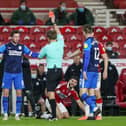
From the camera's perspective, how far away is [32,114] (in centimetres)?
1859

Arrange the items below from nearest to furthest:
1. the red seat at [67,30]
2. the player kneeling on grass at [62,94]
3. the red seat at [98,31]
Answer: the player kneeling on grass at [62,94] → the red seat at [67,30] → the red seat at [98,31]

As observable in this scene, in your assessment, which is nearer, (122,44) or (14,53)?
(14,53)

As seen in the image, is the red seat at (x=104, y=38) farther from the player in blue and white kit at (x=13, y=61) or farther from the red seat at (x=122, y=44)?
the player in blue and white kit at (x=13, y=61)

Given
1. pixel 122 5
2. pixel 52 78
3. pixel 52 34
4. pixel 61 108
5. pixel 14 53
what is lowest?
pixel 61 108

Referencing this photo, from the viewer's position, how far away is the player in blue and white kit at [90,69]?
49.8ft

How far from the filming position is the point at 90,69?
1527 centimetres

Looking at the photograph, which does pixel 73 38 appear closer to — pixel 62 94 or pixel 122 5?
pixel 122 5

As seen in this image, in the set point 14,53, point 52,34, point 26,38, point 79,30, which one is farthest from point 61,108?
point 79,30

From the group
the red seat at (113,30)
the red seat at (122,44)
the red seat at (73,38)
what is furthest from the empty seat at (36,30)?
the red seat at (122,44)

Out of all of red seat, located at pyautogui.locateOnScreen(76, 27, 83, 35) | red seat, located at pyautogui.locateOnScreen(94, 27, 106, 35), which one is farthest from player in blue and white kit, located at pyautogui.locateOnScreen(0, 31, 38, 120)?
red seat, located at pyautogui.locateOnScreen(94, 27, 106, 35)

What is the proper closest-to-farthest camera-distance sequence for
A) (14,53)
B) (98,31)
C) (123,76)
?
(14,53) < (123,76) < (98,31)

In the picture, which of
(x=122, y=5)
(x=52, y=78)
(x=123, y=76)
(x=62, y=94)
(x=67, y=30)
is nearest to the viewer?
(x=52, y=78)

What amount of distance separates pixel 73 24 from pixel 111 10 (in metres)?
1.32

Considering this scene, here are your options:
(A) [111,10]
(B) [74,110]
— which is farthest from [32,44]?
(B) [74,110]
